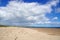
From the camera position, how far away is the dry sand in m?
1.59

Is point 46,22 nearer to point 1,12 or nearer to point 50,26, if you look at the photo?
point 50,26

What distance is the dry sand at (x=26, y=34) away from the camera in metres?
1.59

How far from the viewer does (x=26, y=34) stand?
1.66m

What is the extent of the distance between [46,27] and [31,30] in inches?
8.9

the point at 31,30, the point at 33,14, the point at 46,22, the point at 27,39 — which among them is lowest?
the point at 27,39

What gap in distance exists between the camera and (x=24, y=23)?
159 centimetres

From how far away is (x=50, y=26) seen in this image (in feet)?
5.08

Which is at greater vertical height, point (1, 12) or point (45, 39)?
point (1, 12)

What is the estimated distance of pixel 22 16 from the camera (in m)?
1.60

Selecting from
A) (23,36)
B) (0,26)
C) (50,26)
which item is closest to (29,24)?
(23,36)

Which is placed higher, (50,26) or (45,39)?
(50,26)

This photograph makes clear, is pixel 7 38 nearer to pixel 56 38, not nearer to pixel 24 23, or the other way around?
pixel 24 23

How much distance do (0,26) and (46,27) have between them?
0.68 meters

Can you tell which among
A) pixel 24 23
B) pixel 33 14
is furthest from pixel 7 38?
pixel 33 14
